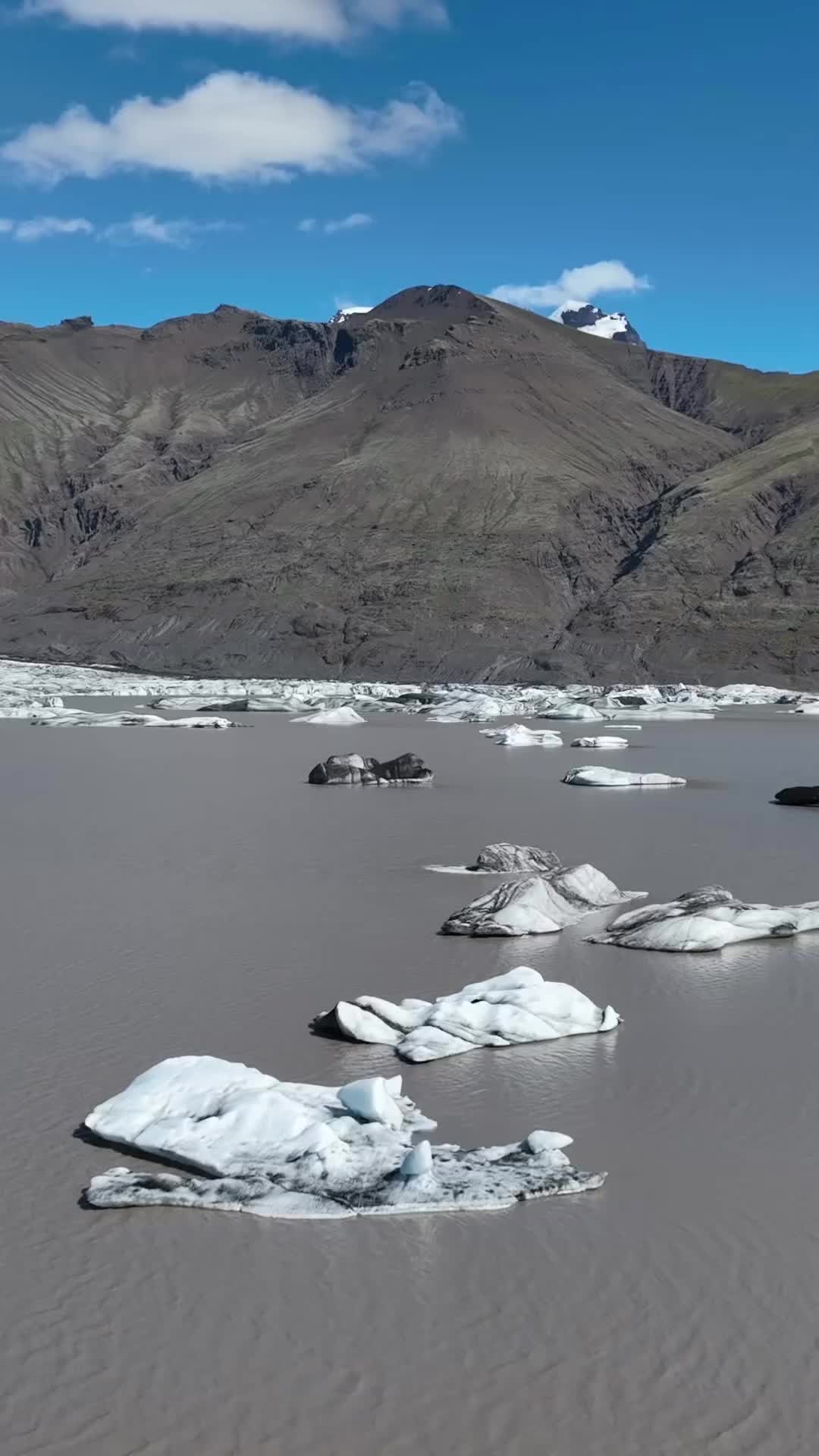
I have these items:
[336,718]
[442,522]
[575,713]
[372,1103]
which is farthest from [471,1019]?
[442,522]

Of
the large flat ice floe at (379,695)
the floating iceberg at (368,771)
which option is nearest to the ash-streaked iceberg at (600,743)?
the floating iceberg at (368,771)

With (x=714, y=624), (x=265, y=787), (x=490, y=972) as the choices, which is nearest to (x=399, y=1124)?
(x=490, y=972)

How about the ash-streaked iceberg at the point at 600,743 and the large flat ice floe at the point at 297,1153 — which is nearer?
the large flat ice floe at the point at 297,1153

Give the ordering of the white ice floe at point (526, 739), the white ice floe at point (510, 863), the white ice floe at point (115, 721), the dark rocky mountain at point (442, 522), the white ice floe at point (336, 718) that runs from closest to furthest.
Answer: the white ice floe at point (510, 863) → the white ice floe at point (526, 739) → the white ice floe at point (115, 721) → the white ice floe at point (336, 718) → the dark rocky mountain at point (442, 522)

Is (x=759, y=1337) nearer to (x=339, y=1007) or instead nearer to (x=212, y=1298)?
(x=212, y=1298)

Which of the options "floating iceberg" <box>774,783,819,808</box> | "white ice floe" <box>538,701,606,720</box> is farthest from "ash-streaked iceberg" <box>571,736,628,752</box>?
"white ice floe" <box>538,701,606,720</box>

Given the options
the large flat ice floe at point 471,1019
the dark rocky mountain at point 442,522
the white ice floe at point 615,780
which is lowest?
the large flat ice floe at point 471,1019

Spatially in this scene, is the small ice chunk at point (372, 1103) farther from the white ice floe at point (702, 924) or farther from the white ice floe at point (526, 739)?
the white ice floe at point (526, 739)

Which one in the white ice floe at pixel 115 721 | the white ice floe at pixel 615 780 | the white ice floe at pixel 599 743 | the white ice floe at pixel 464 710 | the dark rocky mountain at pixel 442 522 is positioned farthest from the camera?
the dark rocky mountain at pixel 442 522
